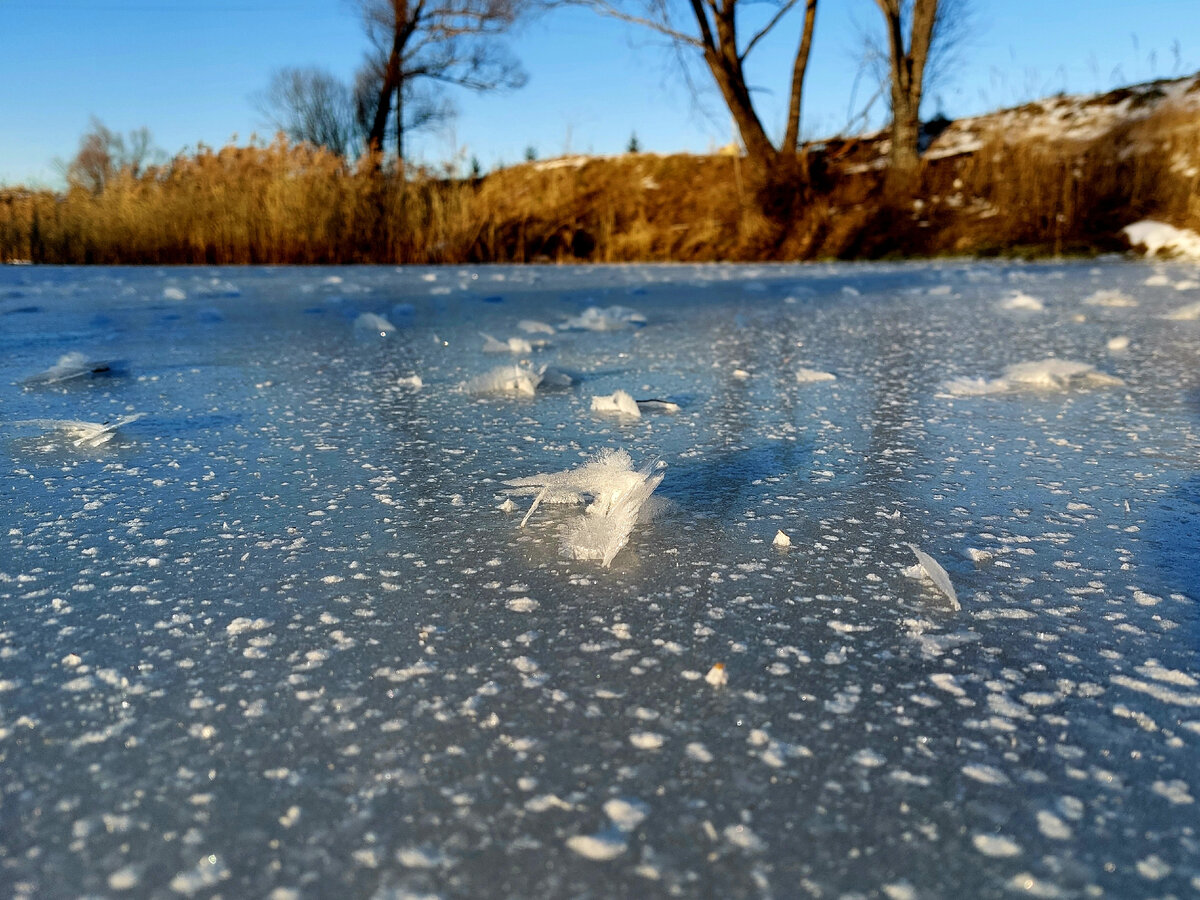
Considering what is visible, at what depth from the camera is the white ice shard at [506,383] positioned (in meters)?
1.72

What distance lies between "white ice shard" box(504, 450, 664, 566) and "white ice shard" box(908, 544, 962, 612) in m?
0.25

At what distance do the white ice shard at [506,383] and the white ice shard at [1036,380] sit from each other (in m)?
0.77

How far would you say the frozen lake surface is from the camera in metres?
0.43

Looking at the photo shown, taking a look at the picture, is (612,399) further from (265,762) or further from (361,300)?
(361,300)

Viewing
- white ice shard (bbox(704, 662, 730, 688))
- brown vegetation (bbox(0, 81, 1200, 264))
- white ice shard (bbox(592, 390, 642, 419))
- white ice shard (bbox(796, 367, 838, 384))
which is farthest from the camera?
brown vegetation (bbox(0, 81, 1200, 264))

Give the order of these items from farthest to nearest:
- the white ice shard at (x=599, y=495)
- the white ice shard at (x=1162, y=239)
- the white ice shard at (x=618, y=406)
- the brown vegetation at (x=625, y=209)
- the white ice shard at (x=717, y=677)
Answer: the white ice shard at (x=1162, y=239) < the brown vegetation at (x=625, y=209) < the white ice shard at (x=618, y=406) < the white ice shard at (x=599, y=495) < the white ice shard at (x=717, y=677)

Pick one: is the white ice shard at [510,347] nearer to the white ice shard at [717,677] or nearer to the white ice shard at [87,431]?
the white ice shard at [87,431]

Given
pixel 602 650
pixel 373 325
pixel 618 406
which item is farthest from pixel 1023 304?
pixel 602 650

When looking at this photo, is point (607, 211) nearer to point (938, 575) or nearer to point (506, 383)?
Result: point (506, 383)

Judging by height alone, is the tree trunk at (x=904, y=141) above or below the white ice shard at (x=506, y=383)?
above

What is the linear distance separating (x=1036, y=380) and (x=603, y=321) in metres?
1.51

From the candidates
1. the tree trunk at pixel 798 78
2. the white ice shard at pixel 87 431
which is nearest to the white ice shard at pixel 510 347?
the white ice shard at pixel 87 431

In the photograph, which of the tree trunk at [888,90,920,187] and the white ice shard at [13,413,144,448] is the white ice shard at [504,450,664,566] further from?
the tree trunk at [888,90,920,187]

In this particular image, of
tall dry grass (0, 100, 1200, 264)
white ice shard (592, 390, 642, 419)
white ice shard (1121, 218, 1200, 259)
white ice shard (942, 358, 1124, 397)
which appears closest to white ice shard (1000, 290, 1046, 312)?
white ice shard (942, 358, 1124, 397)
